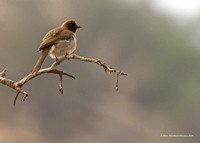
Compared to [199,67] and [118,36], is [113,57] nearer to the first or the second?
[118,36]

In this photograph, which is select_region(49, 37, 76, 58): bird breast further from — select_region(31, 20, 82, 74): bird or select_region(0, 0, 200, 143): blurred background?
select_region(0, 0, 200, 143): blurred background

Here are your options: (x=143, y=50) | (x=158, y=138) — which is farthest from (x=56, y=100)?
(x=143, y=50)

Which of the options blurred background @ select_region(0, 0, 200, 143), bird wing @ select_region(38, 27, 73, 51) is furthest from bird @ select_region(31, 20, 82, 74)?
blurred background @ select_region(0, 0, 200, 143)

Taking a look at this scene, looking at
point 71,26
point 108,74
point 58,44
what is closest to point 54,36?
point 58,44

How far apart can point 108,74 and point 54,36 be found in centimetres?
5968

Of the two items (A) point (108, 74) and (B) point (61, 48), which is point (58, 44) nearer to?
(B) point (61, 48)

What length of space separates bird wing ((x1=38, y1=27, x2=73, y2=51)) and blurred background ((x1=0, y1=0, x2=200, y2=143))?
49.3 meters

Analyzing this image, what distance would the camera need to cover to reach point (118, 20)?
261ft

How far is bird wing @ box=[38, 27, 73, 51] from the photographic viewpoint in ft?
30.2

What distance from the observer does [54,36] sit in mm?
9727

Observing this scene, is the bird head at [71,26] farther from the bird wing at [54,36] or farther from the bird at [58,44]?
the bird at [58,44]

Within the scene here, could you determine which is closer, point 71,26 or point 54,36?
point 54,36

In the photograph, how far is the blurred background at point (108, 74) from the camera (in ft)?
212

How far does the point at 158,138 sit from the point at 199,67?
14.6 metres
